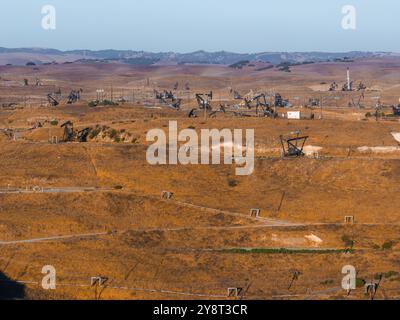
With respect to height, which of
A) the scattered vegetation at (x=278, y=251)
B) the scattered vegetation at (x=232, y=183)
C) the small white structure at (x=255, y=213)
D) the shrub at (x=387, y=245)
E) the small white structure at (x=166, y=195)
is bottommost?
the scattered vegetation at (x=278, y=251)

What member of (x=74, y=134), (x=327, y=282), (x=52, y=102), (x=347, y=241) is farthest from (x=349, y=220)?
(x=52, y=102)

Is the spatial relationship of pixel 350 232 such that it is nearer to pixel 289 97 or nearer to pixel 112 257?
pixel 112 257

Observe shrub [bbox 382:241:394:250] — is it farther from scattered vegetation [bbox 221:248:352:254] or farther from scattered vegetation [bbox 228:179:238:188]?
scattered vegetation [bbox 228:179:238:188]

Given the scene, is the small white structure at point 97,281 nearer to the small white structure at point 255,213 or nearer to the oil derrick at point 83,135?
the small white structure at point 255,213

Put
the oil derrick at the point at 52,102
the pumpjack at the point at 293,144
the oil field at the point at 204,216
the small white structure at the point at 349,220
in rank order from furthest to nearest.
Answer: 1. the oil derrick at the point at 52,102
2. the pumpjack at the point at 293,144
3. the small white structure at the point at 349,220
4. the oil field at the point at 204,216

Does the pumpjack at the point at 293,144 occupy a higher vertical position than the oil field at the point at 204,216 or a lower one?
higher

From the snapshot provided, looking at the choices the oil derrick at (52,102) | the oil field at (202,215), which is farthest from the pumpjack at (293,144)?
the oil derrick at (52,102)

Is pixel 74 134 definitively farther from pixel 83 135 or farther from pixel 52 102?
pixel 52 102

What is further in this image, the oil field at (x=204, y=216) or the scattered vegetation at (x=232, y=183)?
the scattered vegetation at (x=232, y=183)

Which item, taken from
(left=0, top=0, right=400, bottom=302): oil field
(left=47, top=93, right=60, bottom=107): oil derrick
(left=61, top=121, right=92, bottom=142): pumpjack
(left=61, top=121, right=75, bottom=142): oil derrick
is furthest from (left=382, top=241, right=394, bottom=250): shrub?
(left=47, top=93, right=60, bottom=107): oil derrick
